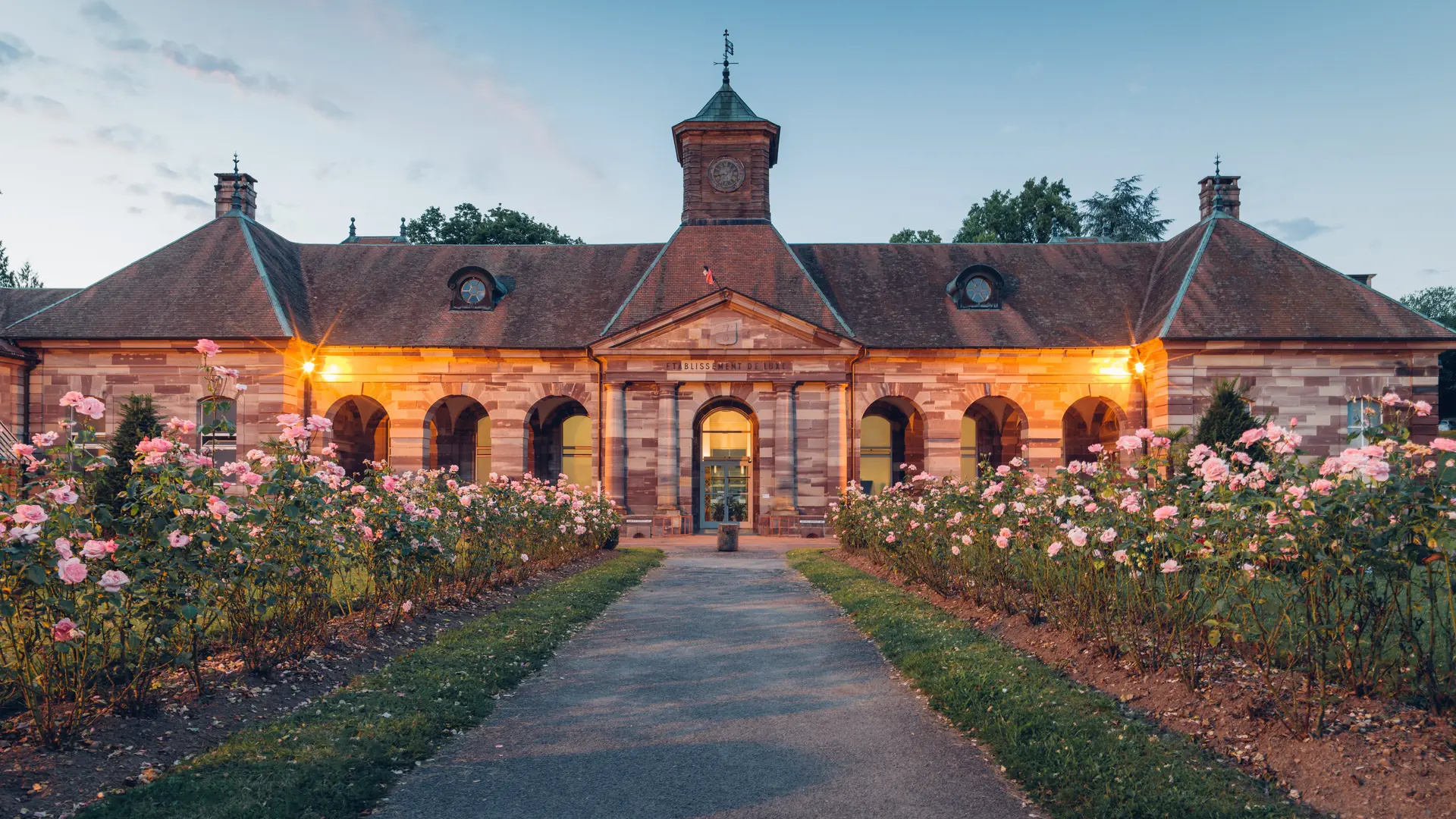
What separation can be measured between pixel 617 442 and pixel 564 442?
5546 millimetres

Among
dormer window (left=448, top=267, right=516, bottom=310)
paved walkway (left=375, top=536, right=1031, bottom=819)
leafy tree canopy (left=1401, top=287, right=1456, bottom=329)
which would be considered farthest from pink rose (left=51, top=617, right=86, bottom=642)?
leafy tree canopy (left=1401, top=287, right=1456, bottom=329)

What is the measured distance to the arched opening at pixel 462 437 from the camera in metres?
31.0

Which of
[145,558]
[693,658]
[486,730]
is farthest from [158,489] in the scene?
[693,658]

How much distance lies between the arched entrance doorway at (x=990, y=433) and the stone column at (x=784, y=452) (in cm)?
669

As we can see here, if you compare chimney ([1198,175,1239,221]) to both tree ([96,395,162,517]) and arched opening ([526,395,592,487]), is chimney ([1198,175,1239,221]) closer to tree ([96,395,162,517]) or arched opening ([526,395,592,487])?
arched opening ([526,395,592,487])

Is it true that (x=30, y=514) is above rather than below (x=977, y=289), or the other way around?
below

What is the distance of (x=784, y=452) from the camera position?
88.1 ft

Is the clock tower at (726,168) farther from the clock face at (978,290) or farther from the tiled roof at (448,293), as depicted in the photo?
the clock face at (978,290)

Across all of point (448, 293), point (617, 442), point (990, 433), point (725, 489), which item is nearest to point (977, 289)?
point (990, 433)

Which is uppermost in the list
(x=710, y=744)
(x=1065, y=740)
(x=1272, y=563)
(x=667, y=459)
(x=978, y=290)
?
(x=978, y=290)

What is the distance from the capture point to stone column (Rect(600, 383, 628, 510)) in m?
27.1

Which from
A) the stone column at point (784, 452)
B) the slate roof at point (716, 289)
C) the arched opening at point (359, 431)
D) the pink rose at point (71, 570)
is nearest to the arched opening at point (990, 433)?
the slate roof at point (716, 289)

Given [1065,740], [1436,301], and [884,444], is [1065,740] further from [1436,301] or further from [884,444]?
[1436,301]

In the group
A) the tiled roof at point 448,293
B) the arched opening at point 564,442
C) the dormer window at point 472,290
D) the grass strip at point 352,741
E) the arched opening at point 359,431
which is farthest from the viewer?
the arched opening at point 564,442
